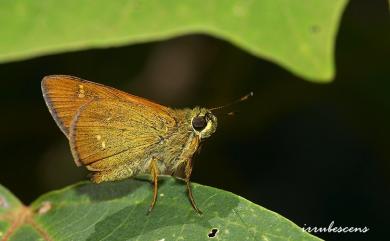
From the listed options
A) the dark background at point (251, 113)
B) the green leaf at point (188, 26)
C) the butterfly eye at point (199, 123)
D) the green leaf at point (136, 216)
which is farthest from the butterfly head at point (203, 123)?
the dark background at point (251, 113)

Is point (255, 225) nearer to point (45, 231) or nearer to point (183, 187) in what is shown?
point (183, 187)

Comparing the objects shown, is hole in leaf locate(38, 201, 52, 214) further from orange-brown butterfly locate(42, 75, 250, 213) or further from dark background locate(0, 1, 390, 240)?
dark background locate(0, 1, 390, 240)

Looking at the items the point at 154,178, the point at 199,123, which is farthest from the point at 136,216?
the point at 199,123

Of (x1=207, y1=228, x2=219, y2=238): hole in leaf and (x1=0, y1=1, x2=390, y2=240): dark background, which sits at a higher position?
(x1=207, y1=228, x2=219, y2=238): hole in leaf

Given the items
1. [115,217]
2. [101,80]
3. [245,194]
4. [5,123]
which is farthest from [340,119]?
[115,217]

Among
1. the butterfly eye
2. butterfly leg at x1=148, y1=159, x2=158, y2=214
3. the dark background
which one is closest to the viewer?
butterfly leg at x1=148, y1=159, x2=158, y2=214

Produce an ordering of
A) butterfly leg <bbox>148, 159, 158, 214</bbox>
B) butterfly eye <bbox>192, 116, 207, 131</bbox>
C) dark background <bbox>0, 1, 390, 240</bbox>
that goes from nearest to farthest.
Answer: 1. butterfly leg <bbox>148, 159, 158, 214</bbox>
2. butterfly eye <bbox>192, 116, 207, 131</bbox>
3. dark background <bbox>0, 1, 390, 240</bbox>

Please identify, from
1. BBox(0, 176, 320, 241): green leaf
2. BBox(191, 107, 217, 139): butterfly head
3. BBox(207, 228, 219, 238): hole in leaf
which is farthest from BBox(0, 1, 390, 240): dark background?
BBox(207, 228, 219, 238): hole in leaf
